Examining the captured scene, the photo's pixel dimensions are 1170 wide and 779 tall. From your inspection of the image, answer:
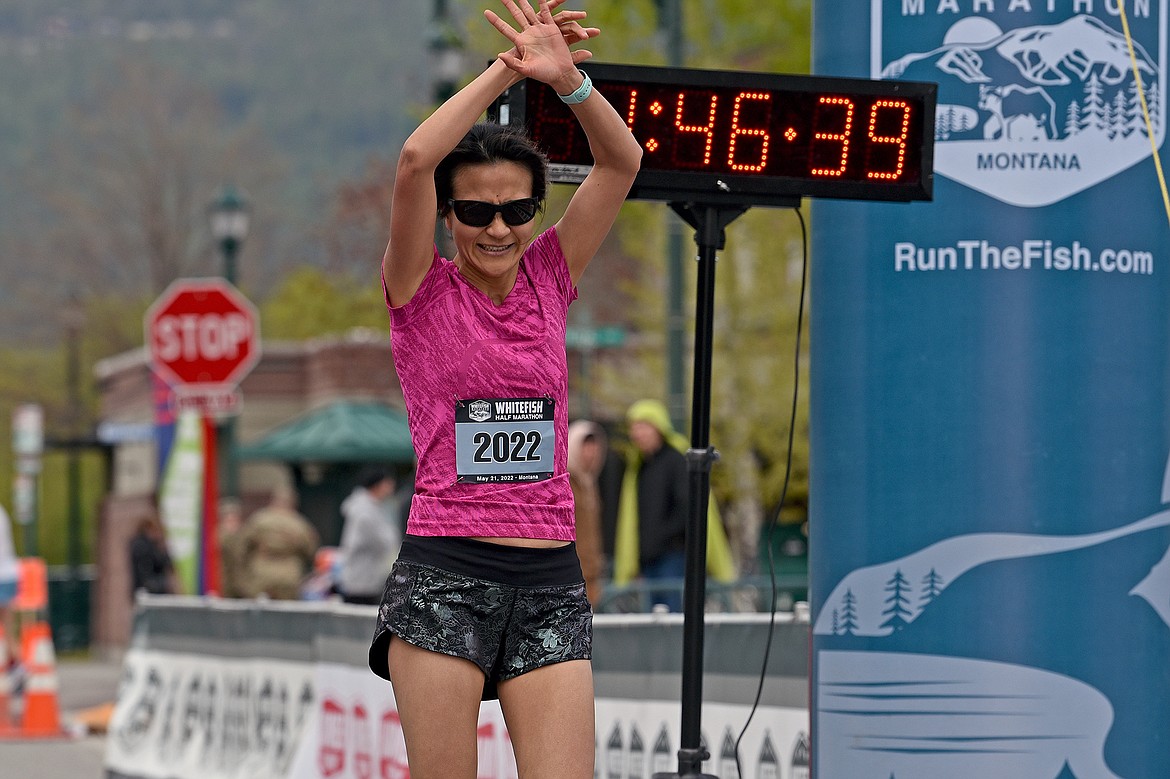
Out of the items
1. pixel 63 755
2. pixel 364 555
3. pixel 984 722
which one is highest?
pixel 984 722

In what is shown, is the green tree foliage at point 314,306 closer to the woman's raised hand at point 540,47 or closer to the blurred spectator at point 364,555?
the blurred spectator at point 364,555

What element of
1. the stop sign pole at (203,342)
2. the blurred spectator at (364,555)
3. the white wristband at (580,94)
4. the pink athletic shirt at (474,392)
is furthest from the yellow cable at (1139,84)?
the stop sign pole at (203,342)

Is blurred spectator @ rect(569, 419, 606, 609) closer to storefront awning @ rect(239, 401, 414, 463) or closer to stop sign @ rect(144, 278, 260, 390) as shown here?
stop sign @ rect(144, 278, 260, 390)

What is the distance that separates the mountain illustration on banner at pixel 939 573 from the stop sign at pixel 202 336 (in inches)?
423

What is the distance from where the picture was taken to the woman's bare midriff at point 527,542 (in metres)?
4.56

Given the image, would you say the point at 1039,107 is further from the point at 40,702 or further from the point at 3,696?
the point at 3,696

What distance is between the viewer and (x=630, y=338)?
108ft

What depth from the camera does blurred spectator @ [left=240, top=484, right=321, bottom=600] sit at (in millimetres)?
17234

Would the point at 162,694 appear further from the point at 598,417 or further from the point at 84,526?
the point at 84,526

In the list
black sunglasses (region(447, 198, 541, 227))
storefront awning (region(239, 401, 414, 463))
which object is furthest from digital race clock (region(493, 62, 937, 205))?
storefront awning (region(239, 401, 414, 463))

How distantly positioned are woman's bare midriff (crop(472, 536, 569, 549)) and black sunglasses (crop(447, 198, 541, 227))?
28.4 inches

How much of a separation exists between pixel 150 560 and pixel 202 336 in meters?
9.02

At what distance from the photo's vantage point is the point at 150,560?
2477 centimetres

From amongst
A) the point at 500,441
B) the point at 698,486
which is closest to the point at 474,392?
the point at 500,441
